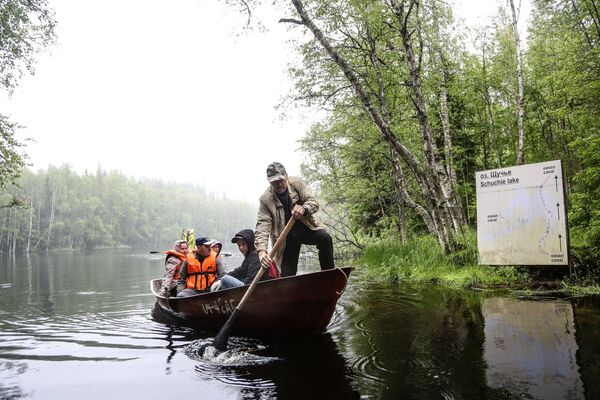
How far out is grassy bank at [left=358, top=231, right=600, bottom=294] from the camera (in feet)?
24.8

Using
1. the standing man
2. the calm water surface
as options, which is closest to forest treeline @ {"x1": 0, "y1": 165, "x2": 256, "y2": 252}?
the calm water surface

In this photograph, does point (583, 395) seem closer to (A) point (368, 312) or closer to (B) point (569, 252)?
(A) point (368, 312)

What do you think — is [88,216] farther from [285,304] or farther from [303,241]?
[285,304]

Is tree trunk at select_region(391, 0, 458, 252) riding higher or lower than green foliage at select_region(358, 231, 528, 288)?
higher

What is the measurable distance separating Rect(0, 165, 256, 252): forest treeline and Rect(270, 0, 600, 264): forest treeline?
4424cm

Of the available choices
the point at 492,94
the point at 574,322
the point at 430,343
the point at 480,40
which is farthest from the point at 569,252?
the point at 492,94

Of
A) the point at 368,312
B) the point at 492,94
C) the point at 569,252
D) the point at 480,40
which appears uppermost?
the point at 480,40

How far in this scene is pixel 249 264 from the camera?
6.16 metres

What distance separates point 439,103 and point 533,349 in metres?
11.1

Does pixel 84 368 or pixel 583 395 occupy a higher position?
pixel 583 395

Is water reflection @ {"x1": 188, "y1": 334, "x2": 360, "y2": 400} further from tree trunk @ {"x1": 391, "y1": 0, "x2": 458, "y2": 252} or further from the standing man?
tree trunk @ {"x1": 391, "y1": 0, "x2": 458, "y2": 252}

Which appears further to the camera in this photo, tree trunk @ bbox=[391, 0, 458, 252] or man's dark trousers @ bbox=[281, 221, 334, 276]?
tree trunk @ bbox=[391, 0, 458, 252]

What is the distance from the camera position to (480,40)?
13539 millimetres

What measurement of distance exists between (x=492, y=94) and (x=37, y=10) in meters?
16.1
